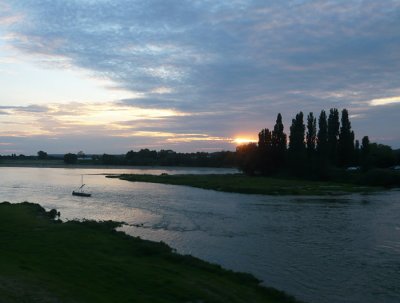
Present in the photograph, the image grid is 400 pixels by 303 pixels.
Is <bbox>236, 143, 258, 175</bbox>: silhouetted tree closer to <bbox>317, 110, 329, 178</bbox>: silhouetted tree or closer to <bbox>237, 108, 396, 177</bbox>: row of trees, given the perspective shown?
<bbox>237, 108, 396, 177</bbox>: row of trees

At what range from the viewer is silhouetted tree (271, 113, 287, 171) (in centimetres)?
11375

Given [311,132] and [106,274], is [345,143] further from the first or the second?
[106,274]

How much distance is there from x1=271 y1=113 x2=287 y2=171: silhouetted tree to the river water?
2339 inches

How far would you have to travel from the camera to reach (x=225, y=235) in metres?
31.2

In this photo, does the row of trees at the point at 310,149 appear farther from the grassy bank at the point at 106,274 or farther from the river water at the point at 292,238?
the grassy bank at the point at 106,274

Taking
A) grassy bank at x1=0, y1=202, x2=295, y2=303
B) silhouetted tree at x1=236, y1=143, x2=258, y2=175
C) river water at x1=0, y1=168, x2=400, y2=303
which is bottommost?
river water at x1=0, y1=168, x2=400, y2=303

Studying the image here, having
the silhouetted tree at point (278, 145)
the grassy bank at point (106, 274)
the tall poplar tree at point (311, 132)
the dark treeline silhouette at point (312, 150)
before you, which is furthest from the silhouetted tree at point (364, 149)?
the grassy bank at point (106, 274)

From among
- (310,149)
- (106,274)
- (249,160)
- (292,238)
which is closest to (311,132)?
(310,149)

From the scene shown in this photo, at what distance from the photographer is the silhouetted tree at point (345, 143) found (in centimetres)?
11381

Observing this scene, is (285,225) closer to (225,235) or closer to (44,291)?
(225,235)

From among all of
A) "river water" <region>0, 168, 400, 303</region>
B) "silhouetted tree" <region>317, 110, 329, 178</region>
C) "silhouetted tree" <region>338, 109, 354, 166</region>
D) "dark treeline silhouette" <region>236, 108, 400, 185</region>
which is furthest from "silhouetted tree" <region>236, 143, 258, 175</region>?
"river water" <region>0, 168, 400, 303</region>

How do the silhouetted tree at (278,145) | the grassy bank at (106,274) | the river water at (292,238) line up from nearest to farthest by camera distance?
the grassy bank at (106,274) < the river water at (292,238) < the silhouetted tree at (278,145)

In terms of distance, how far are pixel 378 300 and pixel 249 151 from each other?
353 feet

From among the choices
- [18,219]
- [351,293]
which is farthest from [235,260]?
[18,219]
